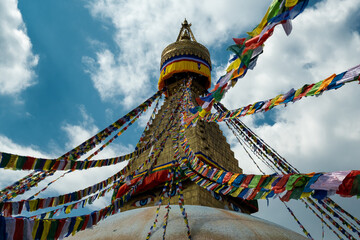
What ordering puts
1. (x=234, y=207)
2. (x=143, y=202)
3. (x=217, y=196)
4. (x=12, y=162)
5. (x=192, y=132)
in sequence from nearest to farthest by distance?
(x=12, y=162)
(x=217, y=196)
(x=234, y=207)
(x=143, y=202)
(x=192, y=132)

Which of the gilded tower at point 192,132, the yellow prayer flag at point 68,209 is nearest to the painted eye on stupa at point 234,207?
the gilded tower at point 192,132

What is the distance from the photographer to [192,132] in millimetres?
10016

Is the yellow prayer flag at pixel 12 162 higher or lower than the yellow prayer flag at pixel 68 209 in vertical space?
higher

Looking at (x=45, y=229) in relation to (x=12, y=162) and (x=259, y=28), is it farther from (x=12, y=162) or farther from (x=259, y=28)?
(x=259, y=28)

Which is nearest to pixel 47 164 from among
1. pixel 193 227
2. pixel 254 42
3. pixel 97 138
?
pixel 97 138

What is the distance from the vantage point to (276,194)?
4383mm

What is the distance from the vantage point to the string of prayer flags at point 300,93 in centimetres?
349

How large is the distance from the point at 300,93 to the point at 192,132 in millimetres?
6029

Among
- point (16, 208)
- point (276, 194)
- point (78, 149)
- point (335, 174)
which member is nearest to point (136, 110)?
point (78, 149)

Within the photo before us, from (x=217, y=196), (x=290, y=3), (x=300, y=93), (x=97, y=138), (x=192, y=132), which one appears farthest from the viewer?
(x=192, y=132)

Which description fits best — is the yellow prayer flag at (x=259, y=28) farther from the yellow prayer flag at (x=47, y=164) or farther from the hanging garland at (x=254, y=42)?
the yellow prayer flag at (x=47, y=164)

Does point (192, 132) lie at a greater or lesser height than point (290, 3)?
greater

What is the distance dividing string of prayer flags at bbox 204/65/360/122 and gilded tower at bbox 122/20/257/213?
10.7ft

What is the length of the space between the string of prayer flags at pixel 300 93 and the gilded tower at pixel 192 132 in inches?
129
